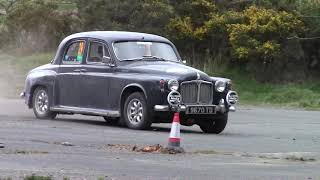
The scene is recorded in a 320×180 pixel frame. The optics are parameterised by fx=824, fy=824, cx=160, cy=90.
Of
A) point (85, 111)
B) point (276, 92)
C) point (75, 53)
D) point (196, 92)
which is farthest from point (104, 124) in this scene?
point (276, 92)

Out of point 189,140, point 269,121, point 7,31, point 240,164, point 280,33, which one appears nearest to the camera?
point 240,164

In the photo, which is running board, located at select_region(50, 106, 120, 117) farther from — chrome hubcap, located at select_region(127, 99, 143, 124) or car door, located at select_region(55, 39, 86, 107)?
chrome hubcap, located at select_region(127, 99, 143, 124)

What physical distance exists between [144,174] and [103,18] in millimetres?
26565

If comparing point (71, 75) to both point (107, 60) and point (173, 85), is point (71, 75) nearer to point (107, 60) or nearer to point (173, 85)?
point (107, 60)

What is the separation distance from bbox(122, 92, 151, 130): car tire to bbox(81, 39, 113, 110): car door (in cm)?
63

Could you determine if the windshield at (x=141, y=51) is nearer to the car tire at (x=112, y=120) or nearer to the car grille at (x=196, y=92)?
the car grille at (x=196, y=92)

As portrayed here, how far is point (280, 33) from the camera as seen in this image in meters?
33.8

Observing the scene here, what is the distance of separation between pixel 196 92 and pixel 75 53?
3.27 m

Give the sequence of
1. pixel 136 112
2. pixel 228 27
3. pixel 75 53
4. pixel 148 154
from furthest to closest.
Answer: pixel 228 27, pixel 75 53, pixel 136 112, pixel 148 154

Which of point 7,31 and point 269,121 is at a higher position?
point 7,31

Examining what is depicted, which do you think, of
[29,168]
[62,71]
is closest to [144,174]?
[29,168]

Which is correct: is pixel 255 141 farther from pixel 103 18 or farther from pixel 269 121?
pixel 103 18

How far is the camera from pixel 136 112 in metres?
16.2

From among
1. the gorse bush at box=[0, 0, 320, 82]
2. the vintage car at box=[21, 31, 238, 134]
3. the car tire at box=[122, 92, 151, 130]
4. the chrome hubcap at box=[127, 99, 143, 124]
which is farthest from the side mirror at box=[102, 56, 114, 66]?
the gorse bush at box=[0, 0, 320, 82]
